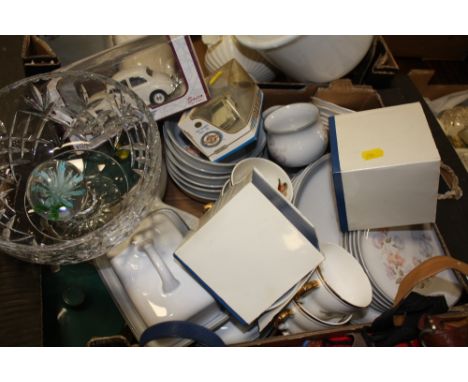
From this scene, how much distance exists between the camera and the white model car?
70cm

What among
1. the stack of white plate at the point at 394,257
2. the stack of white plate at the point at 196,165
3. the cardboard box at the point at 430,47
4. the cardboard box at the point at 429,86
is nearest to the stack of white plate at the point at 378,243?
the stack of white plate at the point at 394,257

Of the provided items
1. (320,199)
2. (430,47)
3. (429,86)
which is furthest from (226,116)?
(430,47)

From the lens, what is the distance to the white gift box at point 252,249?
54 centimetres

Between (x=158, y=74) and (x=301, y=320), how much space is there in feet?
1.63

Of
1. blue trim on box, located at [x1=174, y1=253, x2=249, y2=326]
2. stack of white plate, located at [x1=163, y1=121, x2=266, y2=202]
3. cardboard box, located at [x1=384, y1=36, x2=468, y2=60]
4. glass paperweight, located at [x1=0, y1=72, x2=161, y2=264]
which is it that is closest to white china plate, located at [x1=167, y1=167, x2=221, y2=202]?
stack of white plate, located at [x1=163, y1=121, x2=266, y2=202]

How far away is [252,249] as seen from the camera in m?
0.55

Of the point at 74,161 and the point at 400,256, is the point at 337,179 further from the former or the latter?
the point at 74,161

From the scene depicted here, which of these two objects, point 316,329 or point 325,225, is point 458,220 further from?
point 316,329

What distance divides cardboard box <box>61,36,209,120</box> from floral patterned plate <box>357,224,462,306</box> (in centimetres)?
40

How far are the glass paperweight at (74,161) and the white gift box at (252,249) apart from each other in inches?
5.0

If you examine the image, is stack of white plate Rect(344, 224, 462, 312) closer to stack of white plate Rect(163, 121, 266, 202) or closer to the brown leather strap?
the brown leather strap

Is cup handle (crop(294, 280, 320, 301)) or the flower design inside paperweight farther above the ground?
the flower design inside paperweight

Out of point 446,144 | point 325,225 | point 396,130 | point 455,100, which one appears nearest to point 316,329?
point 325,225

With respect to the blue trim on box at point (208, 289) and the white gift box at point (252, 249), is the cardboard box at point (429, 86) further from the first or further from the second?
the blue trim on box at point (208, 289)
